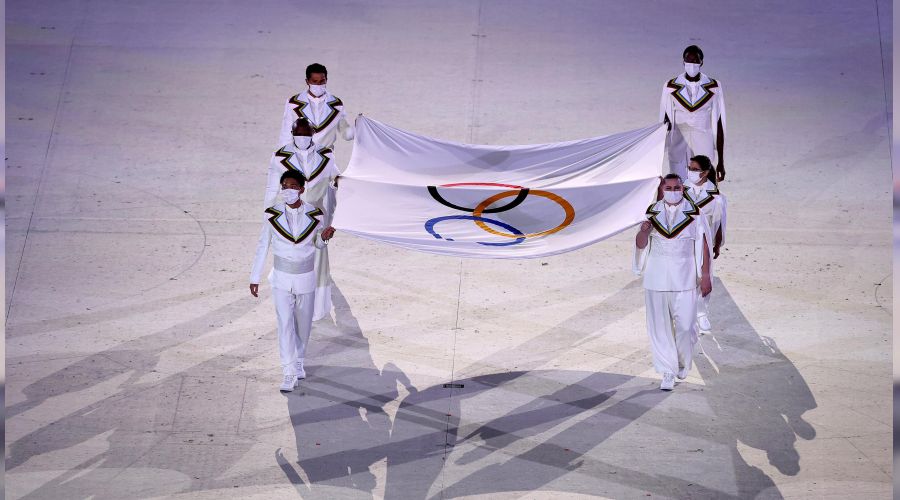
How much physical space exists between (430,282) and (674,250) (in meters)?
2.54

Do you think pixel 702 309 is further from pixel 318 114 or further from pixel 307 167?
pixel 318 114

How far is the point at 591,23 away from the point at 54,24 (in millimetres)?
5933

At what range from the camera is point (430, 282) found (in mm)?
11391

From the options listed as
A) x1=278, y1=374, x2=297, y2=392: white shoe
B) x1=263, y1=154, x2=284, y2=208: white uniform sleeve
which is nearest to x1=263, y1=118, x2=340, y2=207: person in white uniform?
x1=263, y1=154, x2=284, y2=208: white uniform sleeve

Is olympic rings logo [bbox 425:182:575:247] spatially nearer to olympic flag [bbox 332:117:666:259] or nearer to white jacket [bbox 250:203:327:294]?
olympic flag [bbox 332:117:666:259]

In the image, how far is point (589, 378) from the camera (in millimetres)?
9984

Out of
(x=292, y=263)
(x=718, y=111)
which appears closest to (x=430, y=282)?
(x=292, y=263)

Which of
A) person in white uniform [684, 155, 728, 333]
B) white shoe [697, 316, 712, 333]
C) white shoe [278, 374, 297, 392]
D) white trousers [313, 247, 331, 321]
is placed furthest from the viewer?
white shoe [697, 316, 712, 333]

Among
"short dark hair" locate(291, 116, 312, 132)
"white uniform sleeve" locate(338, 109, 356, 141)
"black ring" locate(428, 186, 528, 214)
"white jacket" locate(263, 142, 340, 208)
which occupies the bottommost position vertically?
"black ring" locate(428, 186, 528, 214)

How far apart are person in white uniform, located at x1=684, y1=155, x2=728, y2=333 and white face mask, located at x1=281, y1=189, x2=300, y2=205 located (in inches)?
104

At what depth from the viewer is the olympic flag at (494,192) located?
9.84 metres

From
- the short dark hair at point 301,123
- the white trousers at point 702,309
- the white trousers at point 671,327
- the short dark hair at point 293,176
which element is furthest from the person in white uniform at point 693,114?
the short dark hair at point 293,176

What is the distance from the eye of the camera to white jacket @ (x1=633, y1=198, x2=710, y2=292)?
9.48m

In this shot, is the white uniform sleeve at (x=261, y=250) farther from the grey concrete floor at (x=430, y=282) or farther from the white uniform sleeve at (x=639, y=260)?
the white uniform sleeve at (x=639, y=260)
